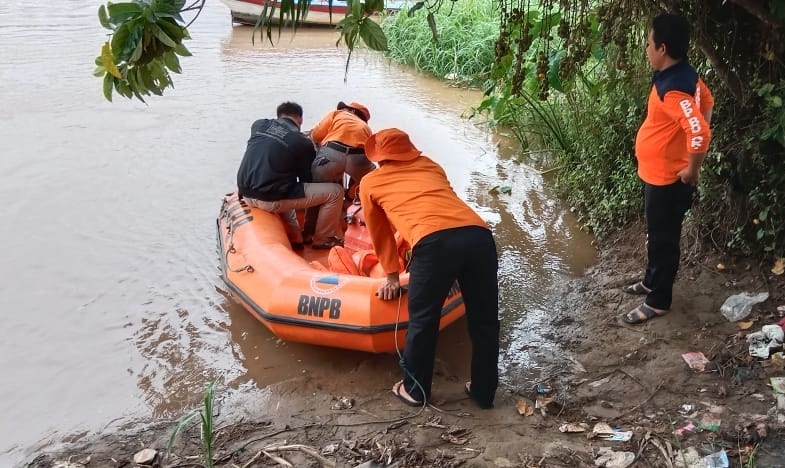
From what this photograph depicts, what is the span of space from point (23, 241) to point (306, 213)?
7.22 feet

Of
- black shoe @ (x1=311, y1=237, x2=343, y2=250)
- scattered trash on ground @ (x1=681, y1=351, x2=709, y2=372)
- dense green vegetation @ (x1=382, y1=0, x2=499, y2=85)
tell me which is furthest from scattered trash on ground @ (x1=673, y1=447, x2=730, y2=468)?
dense green vegetation @ (x1=382, y1=0, x2=499, y2=85)

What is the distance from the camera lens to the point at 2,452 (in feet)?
10.5

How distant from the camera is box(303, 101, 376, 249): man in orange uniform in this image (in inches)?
186

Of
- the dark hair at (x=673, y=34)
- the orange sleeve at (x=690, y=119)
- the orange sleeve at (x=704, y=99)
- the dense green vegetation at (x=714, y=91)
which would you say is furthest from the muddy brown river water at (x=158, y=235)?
the dark hair at (x=673, y=34)

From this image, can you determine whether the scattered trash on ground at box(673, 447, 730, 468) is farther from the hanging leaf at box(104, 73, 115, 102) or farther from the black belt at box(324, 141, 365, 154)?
the black belt at box(324, 141, 365, 154)

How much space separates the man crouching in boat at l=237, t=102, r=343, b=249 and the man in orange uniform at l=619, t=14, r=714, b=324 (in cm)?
218

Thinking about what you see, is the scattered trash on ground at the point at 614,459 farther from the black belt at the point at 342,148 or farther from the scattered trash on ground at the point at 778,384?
the black belt at the point at 342,148

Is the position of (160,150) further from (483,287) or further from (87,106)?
(483,287)

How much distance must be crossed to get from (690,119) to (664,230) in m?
0.59

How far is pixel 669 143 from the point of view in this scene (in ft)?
10.4

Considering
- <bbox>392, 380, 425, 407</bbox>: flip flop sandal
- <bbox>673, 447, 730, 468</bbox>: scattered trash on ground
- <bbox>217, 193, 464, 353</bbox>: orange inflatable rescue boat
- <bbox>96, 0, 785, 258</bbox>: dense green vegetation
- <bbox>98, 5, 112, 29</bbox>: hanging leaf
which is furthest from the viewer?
<bbox>217, 193, 464, 353</bbox>: orange inflatable rescue boat

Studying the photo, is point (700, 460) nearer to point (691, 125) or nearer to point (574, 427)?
point (574, 427)

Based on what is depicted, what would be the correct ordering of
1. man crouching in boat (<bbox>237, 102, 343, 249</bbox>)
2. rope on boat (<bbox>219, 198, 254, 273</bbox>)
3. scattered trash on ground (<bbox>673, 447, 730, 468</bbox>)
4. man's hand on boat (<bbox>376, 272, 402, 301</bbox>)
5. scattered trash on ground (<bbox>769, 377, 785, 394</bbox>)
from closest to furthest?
scattered trash on ground (<bbox>673, 447, 730, 468</bbox>), scattered trash on ground (<bbox>769, 377, 785, 394</bbox>), man's hand on boat (<bbox>376, 272, 402, 301</bbox>), rope on boat (<bbox>219, 198, 254, 273</bbox>), man crouching in boat (<bbox>237, 102, 343, 249</bbox>)

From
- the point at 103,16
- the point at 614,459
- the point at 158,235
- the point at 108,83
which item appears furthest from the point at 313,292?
the point at 158,235
